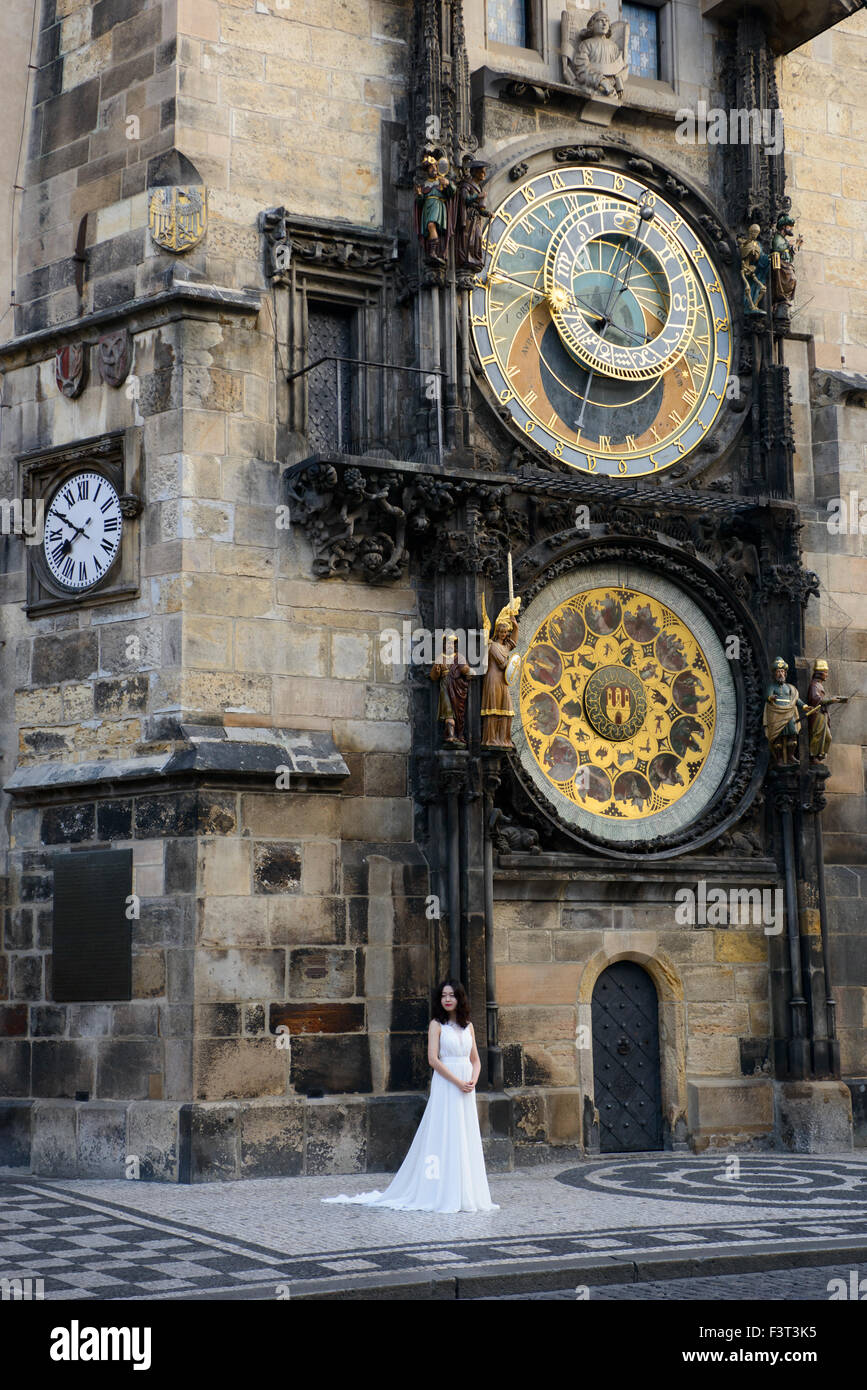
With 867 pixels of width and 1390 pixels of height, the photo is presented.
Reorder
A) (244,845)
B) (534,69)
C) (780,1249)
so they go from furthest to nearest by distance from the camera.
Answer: (534,69) → (244,845) → (780,1249)

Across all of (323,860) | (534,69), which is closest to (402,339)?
(534,69)

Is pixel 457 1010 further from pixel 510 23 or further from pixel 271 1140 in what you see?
pixel 510 23

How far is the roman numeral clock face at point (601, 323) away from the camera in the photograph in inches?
666

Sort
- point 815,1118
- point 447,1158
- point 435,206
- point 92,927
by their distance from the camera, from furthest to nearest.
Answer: point 815,1118 < point 435,206 < point 92,927 < point 447,1158

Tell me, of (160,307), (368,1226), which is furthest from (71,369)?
(368,1226)

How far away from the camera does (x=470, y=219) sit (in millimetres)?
16266

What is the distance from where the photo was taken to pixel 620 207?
17.7 metres

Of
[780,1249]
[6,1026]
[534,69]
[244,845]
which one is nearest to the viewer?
[780,1249]

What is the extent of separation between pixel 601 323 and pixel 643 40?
3262 millimetres

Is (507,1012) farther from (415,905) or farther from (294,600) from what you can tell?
(294,600)

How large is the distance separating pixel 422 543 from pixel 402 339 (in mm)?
1886

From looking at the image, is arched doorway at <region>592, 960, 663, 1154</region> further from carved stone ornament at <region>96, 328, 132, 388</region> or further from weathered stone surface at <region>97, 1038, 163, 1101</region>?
carved stone ornament at <region>96, 328, 132, 388</region>

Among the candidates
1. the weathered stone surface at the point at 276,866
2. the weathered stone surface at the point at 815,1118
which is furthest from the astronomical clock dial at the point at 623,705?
the weathered stone surface at the point at 815,1118

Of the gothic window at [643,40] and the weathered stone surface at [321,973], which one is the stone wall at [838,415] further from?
the weathered stone surface at [321,973]
